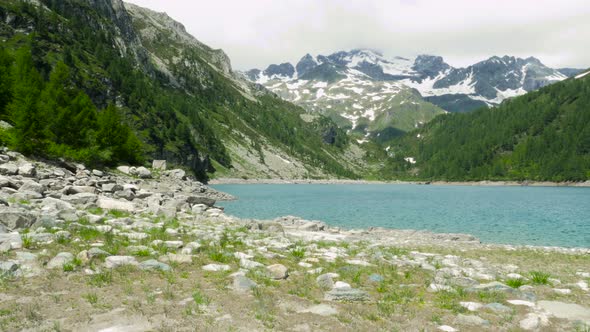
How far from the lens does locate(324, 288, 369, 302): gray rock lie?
1022 centimetres

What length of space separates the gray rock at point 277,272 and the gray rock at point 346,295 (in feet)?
5.95

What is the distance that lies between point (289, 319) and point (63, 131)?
5360cm

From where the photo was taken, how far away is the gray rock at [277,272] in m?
11.6

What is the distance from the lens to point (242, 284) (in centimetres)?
1055

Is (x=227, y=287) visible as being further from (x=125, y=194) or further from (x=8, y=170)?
(x=8, y=170)

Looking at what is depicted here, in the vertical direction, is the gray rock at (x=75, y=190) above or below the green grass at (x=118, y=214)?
above

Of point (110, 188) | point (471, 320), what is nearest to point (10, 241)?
point (471, 320)

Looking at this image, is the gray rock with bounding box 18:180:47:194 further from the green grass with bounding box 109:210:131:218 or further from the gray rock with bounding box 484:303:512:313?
the gray rock with bounding box 484:303:512:313

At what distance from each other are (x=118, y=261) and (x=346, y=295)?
709cm

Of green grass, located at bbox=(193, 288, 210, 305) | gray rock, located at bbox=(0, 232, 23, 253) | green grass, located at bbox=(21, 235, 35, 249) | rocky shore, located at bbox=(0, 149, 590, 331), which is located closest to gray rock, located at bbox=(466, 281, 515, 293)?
rocky shore, located at bbox=(0, 149, 590, 331)

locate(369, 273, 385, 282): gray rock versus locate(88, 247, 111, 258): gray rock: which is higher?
locate(88, 247, 111, 258): gray rock

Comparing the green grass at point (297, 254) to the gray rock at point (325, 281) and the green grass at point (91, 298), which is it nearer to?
the gray rock at point (325, 281)

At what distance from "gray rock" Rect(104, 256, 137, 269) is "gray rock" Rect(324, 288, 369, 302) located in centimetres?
615

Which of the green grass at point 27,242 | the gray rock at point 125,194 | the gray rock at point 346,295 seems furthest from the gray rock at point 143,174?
the gray rock at point 346,295
